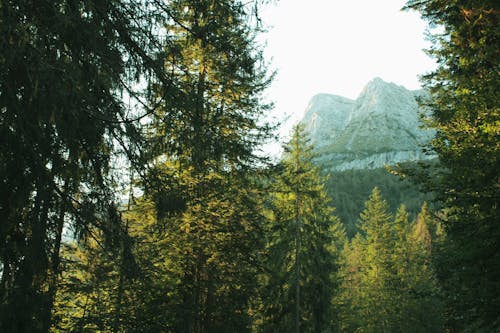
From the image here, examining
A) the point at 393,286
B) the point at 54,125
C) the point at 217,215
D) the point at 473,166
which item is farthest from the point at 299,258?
the point at 54,125

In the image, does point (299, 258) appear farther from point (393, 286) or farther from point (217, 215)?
point (393, 286)

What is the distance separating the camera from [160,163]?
8711 millimetres

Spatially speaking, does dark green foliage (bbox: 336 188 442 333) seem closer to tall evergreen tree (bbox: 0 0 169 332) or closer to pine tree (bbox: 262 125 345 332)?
pine tree (bbox: 262 125 345 332)

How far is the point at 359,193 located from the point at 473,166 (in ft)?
412

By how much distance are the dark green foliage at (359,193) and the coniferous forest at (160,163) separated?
96.6 metres

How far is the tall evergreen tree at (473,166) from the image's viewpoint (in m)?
7.12

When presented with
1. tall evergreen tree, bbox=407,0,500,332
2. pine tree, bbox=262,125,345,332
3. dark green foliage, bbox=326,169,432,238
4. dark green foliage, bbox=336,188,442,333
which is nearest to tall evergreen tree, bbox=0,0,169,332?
tall evergreen tree, bbox=407,0,500,332

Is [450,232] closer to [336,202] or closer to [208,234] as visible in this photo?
[208,234]

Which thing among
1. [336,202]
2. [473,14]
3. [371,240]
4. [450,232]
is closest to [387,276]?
[371,240]

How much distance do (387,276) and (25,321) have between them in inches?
1055

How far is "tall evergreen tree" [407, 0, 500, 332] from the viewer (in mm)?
7121

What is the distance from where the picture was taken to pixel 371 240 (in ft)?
104

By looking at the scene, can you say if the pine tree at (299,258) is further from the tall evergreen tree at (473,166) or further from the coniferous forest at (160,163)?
the tall evergreen tree at (473,166)

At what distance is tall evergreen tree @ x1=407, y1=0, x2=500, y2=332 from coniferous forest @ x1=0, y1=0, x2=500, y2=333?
4 centimetres
